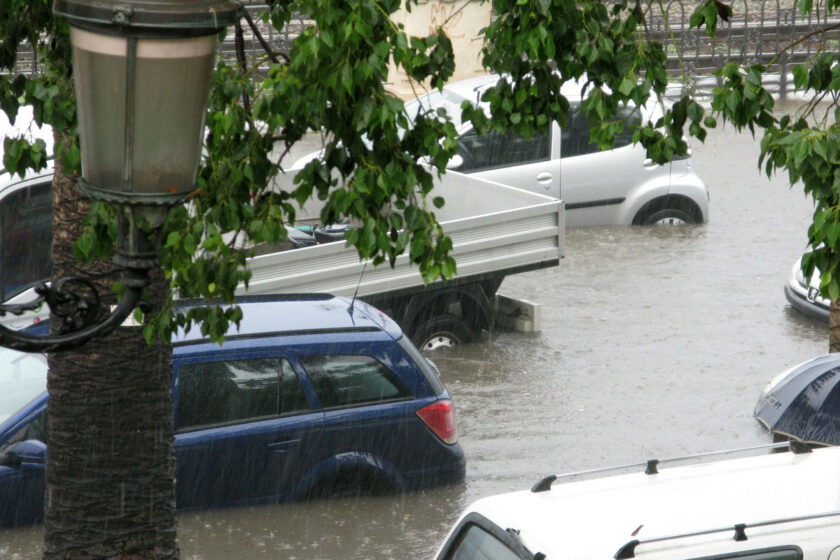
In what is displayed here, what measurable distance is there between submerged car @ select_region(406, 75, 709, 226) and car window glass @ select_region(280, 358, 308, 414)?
664cm

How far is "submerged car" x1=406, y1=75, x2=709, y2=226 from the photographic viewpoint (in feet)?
48.0

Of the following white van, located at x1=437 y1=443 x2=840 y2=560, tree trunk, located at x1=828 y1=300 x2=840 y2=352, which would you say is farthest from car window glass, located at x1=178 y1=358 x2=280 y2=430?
tree trunk, located at x1=828 y1=300 x2=840 y2=352

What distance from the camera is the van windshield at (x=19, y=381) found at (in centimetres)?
761

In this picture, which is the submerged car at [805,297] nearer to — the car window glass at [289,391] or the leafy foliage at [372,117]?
the car window glass at [289,391]

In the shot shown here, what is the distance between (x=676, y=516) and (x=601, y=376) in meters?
6.46

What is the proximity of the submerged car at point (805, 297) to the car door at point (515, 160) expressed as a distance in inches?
122

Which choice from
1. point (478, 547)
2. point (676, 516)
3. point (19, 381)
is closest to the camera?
point (676, 516)

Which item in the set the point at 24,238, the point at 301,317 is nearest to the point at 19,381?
the point at 301,317

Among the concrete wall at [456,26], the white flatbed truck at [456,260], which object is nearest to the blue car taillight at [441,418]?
the white flatbed truck at [456,260]

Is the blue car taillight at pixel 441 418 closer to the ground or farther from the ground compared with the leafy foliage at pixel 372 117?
closer to the ground

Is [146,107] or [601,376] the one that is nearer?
[146,107]

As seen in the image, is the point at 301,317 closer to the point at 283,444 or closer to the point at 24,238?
the point at 283,444

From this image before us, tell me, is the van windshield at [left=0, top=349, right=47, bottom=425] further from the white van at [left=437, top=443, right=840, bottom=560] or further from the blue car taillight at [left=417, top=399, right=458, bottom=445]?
the white van at [left=437, top=443, right=840, bottom=560]

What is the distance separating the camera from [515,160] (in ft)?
48.5
